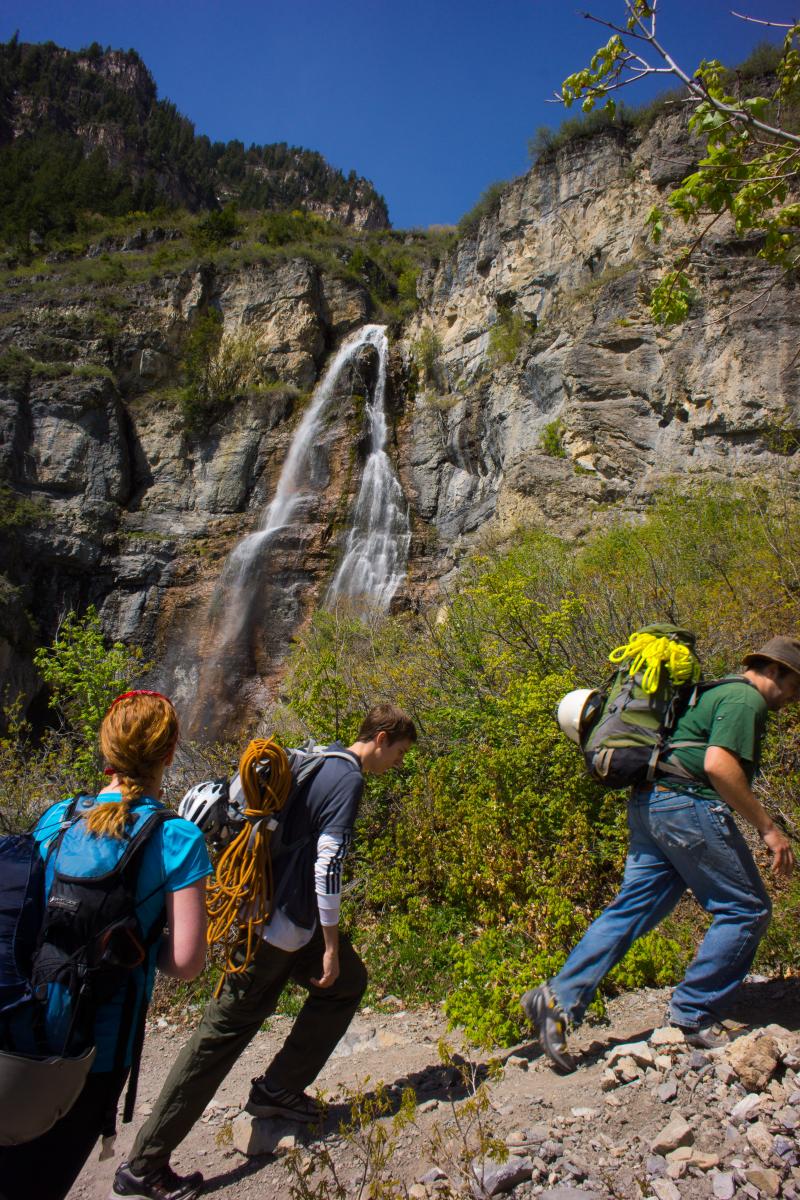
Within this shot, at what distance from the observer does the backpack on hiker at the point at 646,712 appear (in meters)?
2.72

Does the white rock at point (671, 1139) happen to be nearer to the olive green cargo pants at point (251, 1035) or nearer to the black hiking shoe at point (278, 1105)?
the olive green cargo pants at point (251, 1035)

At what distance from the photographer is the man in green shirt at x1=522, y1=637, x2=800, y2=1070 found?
255cm

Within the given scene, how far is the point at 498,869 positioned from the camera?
423 centimetres

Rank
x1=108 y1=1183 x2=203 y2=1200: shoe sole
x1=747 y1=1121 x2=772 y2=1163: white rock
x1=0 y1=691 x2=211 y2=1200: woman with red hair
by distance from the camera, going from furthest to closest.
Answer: x1=108 y1=1183 x2=203 y2=1200: shoe sole → x1=747 y1=1121 x2=772 y2=1163: white rock → x1=0 y1=691 x2=211 y2=1200: woman with red hair

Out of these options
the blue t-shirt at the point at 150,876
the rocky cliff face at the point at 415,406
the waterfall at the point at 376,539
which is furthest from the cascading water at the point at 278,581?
the blue t-shirt at the point at 150,876

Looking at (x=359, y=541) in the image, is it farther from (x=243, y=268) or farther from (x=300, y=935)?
(x=300, y=935)

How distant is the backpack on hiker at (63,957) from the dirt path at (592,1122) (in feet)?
3.24

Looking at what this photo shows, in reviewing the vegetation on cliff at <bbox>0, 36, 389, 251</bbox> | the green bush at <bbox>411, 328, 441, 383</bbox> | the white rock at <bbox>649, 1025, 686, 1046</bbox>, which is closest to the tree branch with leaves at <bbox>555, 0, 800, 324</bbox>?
the white rock at <bbox>649, 1025, 686, 1046</bbox>

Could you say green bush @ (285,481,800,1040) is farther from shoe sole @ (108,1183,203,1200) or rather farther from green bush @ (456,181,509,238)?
green bush @ (456,181,509,238)

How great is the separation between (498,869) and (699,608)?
3.22 m

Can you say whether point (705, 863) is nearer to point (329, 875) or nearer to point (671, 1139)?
point (671, 1139)

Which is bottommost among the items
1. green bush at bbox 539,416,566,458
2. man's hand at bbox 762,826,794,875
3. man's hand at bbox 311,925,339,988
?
man's hand at bbox 311,925,339,988

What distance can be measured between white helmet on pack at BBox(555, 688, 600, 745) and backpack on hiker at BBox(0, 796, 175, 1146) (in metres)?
1.70

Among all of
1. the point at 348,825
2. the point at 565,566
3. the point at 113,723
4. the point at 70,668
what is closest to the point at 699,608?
the point at 565,566
